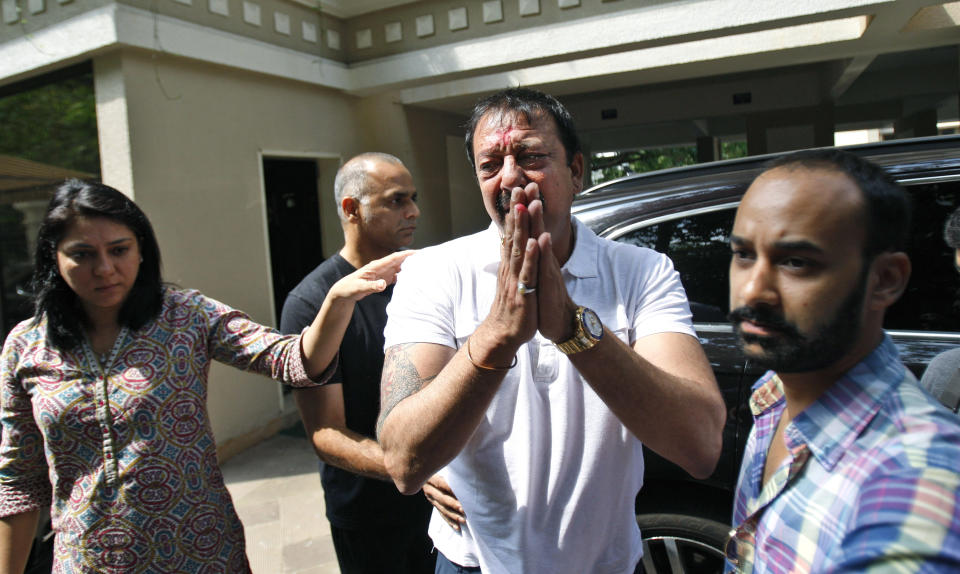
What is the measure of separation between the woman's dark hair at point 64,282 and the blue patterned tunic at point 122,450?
1.6 inches

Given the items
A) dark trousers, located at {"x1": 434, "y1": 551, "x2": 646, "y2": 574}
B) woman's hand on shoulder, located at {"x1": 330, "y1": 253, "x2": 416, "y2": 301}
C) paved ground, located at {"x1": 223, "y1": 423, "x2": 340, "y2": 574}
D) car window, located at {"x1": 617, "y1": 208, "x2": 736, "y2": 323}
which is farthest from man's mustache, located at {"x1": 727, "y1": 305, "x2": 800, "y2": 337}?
paved ground, located at {"x1": 223, "y1": 423, "x2": 340, "y2": 574}

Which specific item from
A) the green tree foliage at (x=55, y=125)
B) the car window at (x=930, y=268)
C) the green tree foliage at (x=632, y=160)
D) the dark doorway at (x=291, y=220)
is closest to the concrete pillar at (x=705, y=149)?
the green tree foliage at (x=632, y=160)

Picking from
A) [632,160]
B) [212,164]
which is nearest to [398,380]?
[212,164]

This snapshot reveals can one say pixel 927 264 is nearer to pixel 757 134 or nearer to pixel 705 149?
pixel 757 134

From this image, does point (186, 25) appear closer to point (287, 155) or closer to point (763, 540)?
point (287, 155)

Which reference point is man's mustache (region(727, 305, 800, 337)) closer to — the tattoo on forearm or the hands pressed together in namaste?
the hands pressed together in namaste

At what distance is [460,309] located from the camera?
145 centimetres

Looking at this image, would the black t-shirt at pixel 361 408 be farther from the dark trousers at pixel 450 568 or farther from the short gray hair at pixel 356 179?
the dark trousers at pixel 450 568

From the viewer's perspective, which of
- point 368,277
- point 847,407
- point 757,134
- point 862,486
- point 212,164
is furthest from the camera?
point 757,134

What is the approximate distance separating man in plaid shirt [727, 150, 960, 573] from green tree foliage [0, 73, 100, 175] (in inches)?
205

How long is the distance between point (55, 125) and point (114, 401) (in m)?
4.72

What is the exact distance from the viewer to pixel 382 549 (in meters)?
2.17

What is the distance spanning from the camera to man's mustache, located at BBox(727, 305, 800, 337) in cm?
96

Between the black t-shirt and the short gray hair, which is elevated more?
the short gray hair
